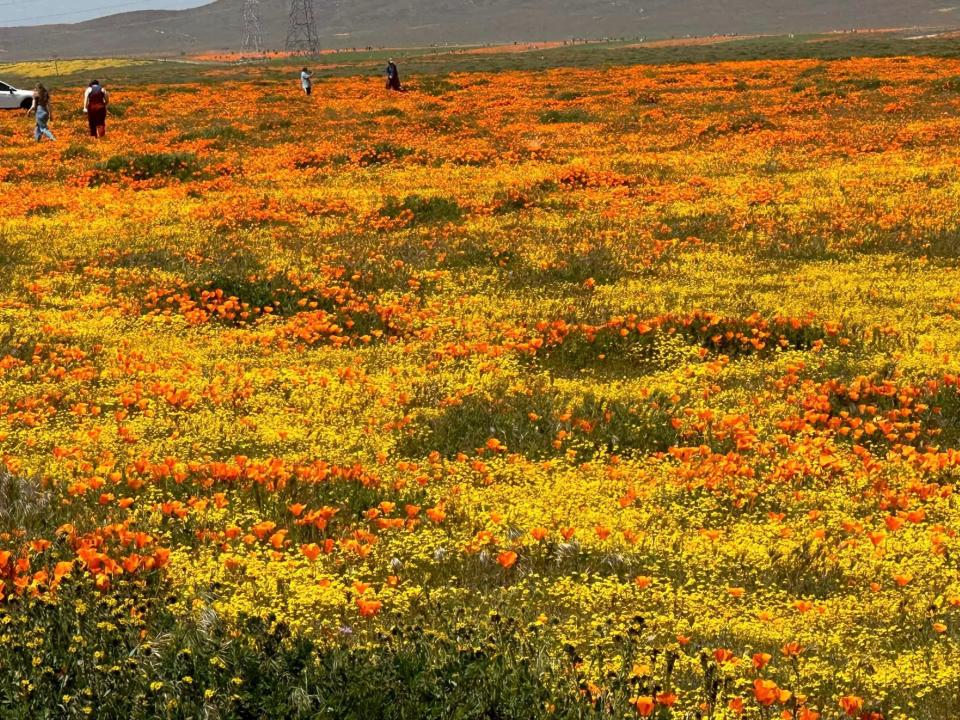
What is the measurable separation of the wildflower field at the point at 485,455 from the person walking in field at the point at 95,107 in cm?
1206

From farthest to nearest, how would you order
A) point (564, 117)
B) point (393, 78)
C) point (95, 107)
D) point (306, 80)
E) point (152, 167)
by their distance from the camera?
point (393, 78), point (306, 80), point (564, 117), point (95, 107), point (152, 167)

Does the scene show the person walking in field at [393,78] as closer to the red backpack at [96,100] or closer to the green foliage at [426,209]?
the red backpack at [96,100]

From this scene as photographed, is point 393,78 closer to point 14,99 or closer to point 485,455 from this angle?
point 14,99

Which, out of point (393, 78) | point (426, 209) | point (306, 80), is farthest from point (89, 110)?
point (393, 78)

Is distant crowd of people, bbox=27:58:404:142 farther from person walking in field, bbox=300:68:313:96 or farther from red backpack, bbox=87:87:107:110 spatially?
person walking in field, bbox=300:68:313:96

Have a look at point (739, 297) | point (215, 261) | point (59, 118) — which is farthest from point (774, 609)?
point (59, 118)

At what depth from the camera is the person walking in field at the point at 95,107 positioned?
31.0 m

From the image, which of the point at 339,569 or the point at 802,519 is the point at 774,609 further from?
the point at 339,569

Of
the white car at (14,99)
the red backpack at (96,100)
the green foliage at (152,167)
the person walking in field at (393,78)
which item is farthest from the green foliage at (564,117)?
the white car at (14,99)

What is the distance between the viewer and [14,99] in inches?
1966

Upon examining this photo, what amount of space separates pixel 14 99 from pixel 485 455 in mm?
50451

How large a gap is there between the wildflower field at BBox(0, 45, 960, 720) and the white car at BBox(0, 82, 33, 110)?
34.1 m

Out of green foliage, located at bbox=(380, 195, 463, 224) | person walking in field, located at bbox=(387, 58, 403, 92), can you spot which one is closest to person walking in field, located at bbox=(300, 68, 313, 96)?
person walking in field, located at bbox=(387, 58, 403, 92)

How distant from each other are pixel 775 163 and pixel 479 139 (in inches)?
386
